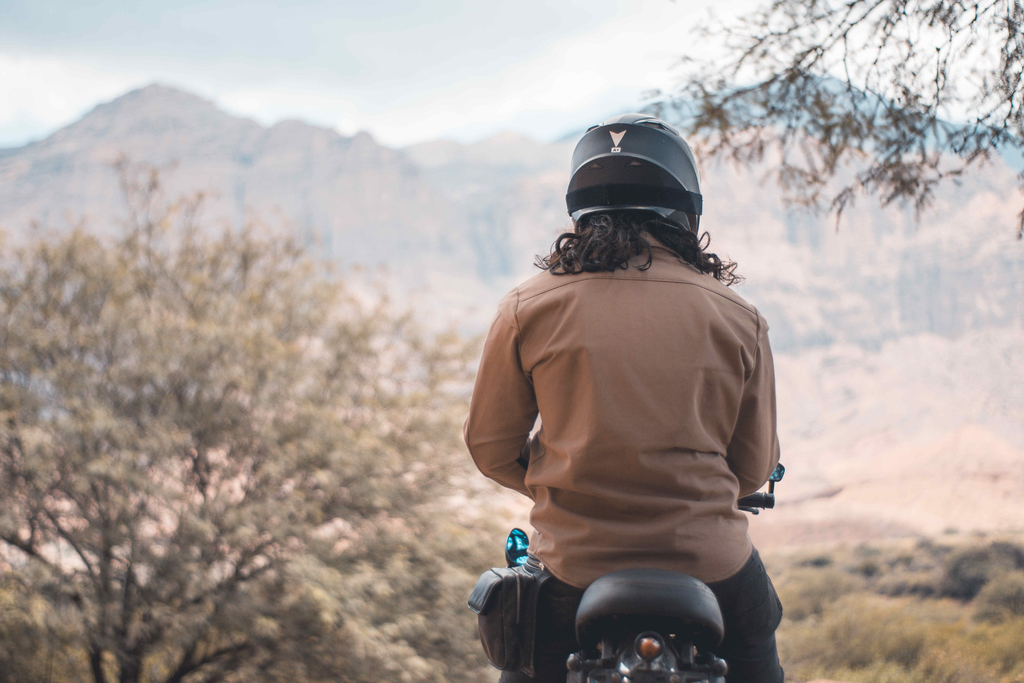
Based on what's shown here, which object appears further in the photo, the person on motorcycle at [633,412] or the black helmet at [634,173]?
the black helmet at [634,173]

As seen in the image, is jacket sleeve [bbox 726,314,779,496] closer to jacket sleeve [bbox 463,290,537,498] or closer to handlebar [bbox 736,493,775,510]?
handlebar [bbox 736,493,775,510]

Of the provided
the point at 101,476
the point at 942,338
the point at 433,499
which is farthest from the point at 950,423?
the point at 101,476

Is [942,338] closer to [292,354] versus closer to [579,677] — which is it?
[292,354]

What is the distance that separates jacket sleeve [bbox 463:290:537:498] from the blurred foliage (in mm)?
4443

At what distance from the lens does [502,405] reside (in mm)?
1572

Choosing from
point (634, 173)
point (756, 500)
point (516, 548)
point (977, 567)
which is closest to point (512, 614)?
point (516, 548)

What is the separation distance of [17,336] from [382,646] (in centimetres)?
551

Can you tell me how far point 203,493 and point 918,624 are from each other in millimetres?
10259

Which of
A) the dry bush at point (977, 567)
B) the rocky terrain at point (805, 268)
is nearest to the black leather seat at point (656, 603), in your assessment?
the rocky terrain at point (805, 268)

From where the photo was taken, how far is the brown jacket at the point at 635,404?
1.38 meters

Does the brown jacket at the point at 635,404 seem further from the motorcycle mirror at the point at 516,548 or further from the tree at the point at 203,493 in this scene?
the tree at the point at 203,493

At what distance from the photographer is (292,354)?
9289 millimetres

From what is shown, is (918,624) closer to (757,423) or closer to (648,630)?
(757,423)

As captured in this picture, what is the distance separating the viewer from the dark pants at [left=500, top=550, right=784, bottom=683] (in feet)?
4.87
